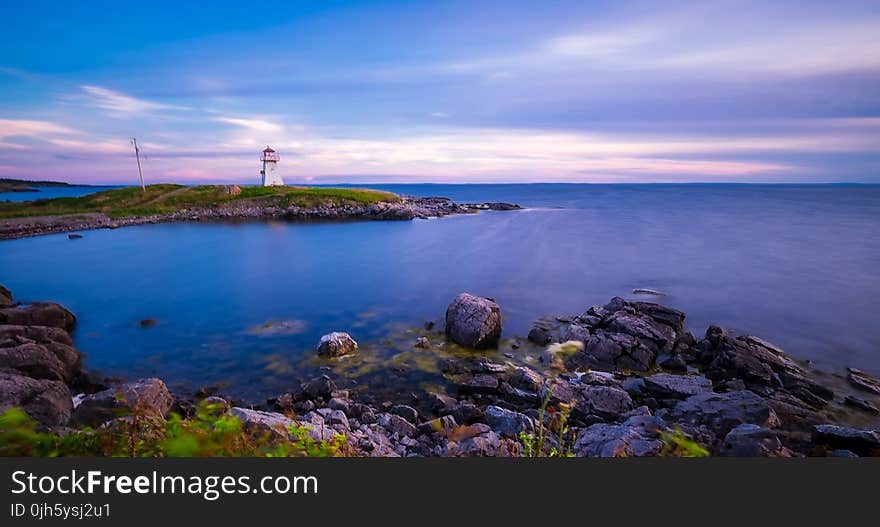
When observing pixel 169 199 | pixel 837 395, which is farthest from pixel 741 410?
pixel 169 199

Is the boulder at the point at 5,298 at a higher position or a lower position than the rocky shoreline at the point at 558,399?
higher

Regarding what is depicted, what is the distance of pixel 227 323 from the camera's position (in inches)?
829

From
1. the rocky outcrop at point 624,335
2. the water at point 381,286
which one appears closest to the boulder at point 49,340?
the water at point 381,286

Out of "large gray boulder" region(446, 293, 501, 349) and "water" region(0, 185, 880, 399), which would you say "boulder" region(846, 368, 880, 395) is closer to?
"water" region(0, 185, 880, 399)

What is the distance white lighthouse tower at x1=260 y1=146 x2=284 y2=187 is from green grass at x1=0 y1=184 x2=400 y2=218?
361cm

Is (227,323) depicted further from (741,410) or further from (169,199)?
(169,199)

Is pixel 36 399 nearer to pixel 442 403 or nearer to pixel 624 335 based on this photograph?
pixel 442 403

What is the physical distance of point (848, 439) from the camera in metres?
8.61

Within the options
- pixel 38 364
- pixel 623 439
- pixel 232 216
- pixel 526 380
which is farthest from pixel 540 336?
pixel 232 216

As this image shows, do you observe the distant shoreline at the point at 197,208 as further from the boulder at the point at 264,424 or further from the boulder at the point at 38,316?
the boulder at the point at 264,424

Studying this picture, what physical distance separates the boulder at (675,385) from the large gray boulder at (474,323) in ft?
19.8

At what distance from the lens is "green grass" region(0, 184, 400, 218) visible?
63422mm

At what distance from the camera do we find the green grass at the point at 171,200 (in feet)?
208

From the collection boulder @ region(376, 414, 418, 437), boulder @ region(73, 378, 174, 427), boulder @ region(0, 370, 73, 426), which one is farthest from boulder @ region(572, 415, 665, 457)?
boulder @ region(0, 370, 73, 426)
